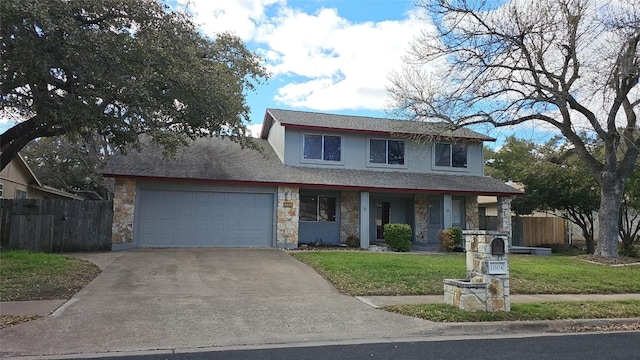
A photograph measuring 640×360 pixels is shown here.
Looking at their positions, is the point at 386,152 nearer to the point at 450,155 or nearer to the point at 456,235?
the point at 450,155

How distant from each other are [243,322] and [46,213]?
11344 millimetres

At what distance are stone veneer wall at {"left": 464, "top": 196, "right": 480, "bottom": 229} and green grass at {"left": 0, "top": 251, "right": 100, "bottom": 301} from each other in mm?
15926

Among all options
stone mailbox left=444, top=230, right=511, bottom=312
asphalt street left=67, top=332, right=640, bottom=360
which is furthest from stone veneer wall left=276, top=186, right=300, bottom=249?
asphalt street left=67, top=332, right=640, bottom=360

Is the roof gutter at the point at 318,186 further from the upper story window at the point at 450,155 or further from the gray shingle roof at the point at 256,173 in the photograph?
the upper story window at the point at 450,155

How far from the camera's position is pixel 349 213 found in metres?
20.5

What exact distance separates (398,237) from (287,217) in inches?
176

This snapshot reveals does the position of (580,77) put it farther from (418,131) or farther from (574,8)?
(418,131)

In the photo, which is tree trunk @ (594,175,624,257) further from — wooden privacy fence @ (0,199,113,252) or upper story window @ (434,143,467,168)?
wooden privacy fence @ (0,199,113,252)

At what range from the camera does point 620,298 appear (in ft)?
34.2

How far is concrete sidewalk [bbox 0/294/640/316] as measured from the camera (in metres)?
7.69

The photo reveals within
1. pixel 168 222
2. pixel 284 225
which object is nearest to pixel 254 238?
pixel 284 225

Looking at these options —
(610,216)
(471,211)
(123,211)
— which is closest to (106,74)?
(123,211)

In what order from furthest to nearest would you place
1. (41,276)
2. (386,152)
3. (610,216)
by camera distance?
1. (386,152)
2. (610,216)
3. (41,276)

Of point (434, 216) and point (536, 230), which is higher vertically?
point (434, 216)
